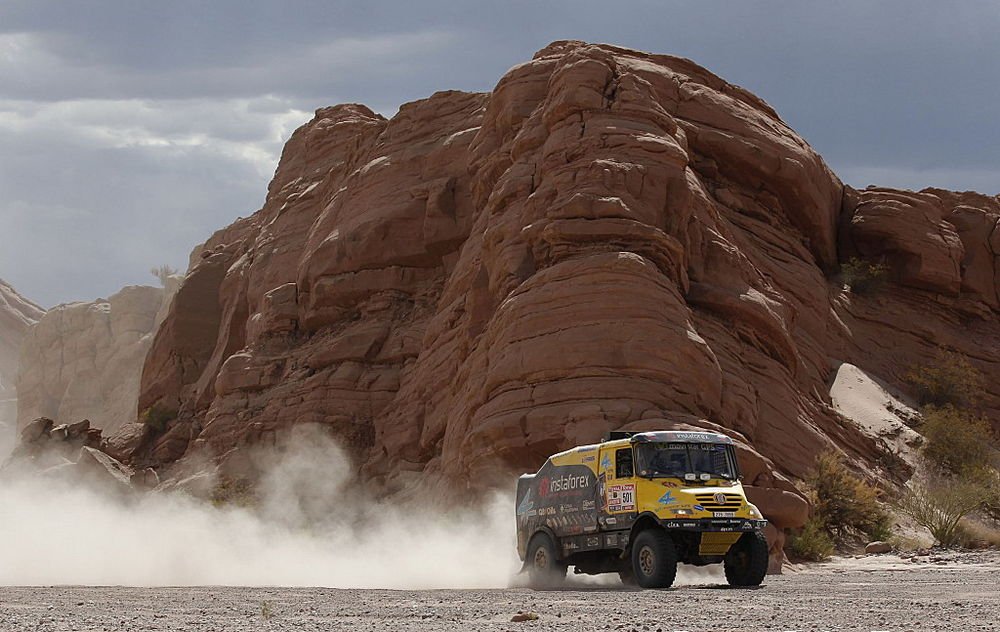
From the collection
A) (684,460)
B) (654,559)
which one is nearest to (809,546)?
(684,460)

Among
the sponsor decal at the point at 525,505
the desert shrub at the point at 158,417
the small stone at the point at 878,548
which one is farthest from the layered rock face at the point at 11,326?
the sponsor decal at the point at 525,505

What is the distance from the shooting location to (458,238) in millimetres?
48250

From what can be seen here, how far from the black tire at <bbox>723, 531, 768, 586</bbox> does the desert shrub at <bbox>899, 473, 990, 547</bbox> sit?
1567cm

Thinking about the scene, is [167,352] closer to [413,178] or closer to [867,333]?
[413,178]

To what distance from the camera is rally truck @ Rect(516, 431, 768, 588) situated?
20750 mm

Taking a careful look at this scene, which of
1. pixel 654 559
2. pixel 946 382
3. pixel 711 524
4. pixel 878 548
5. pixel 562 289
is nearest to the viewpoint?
pixel 654 559

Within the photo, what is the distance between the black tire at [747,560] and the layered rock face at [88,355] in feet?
→ 254

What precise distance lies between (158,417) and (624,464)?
4223cm

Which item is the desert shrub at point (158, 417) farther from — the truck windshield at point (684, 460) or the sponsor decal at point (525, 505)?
the truck windshield at point (684, 460)

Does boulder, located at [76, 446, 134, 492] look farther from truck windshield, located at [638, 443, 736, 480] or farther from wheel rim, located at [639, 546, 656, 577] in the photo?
wheel rim, located at [639, 546, 656, 577]

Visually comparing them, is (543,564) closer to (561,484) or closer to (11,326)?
(561,484)

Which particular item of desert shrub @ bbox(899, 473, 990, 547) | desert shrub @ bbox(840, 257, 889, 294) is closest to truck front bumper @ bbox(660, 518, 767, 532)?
desert shrub @ bbox(899, 473, 990, 547)

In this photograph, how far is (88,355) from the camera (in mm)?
100750

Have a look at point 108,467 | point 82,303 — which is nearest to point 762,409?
point 108,467
